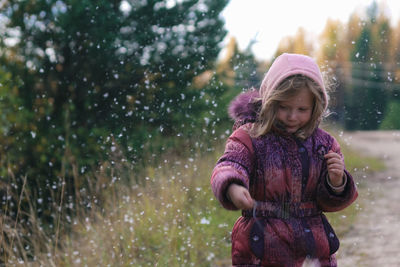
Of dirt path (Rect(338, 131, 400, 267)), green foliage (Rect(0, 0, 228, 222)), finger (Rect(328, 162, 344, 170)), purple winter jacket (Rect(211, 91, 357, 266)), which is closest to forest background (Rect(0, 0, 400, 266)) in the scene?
green foliage (Rect(0, 0, 228, 222))

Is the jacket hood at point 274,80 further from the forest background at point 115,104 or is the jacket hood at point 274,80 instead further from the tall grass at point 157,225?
the forest background at point 115,104

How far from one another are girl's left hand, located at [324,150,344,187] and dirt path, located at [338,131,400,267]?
1.86 m

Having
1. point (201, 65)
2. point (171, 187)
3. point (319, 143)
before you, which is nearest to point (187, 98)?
point (201, 65)

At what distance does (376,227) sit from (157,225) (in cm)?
206

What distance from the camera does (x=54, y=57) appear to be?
494 centimetres

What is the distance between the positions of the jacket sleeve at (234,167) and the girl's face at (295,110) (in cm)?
16

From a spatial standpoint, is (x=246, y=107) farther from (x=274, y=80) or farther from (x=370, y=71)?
(x=370, y=71)

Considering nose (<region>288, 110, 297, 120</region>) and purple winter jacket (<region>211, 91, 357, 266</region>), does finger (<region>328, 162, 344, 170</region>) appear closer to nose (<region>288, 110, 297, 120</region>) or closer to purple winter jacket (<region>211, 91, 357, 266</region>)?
purple winter jacket (<region>211, 91, 357, 266</region>)

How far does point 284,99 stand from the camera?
1.84 meters

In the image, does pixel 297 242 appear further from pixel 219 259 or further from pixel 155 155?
pixel 155 155

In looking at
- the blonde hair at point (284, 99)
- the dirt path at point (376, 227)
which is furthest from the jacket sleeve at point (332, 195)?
the dirt path at point (376, 227)

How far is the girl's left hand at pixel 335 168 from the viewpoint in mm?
1782

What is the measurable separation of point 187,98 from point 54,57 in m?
1.48

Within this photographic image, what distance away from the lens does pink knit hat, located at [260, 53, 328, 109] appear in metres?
1.86
